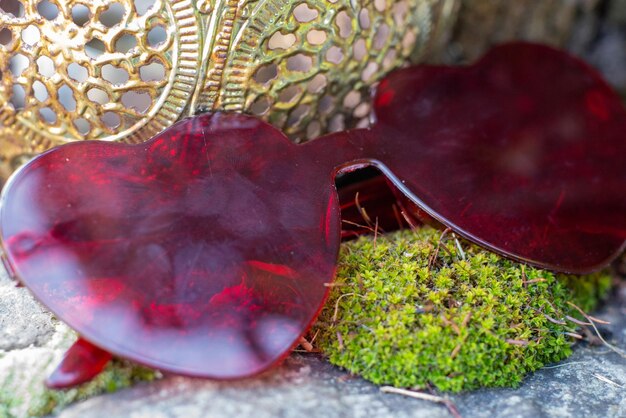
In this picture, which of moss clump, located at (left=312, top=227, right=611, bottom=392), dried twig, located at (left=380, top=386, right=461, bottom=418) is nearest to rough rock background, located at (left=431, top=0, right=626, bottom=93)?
moss clump, located at (left=312, top=227, right=611, bottom=392)

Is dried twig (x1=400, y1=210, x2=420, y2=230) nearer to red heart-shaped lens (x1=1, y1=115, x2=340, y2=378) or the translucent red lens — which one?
the translucent red lens

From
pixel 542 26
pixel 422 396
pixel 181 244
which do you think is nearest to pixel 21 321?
pixel 181 244

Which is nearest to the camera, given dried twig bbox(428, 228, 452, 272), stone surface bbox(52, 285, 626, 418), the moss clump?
stone surface bbox(52, 285, 626, 418)

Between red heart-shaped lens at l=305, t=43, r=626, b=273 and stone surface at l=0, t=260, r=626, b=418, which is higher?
red heart-shaped lens at l=305, t=43, r=626, b=273

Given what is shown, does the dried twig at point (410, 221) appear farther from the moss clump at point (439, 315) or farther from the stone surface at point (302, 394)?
the stone surface at point (302, 394)

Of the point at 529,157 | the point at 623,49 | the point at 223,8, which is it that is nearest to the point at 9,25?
the point at 223,8

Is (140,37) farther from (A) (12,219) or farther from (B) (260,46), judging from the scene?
(A) (12,219)

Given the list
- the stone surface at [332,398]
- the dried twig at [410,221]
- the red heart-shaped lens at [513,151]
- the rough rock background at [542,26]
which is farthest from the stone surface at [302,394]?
the rough rock background at [542,26]
